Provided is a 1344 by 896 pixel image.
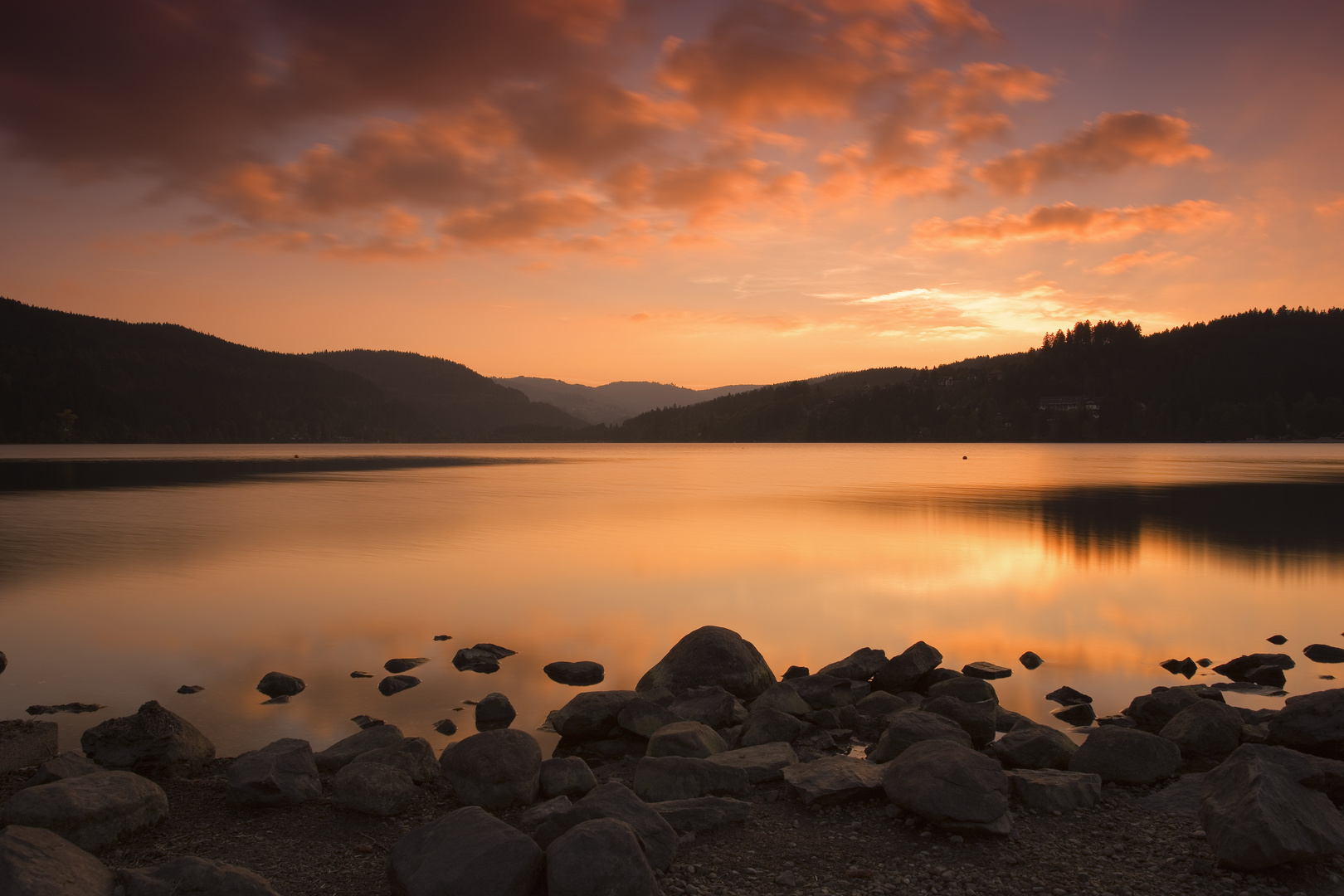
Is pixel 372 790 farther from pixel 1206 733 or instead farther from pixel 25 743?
pixel 1206 733

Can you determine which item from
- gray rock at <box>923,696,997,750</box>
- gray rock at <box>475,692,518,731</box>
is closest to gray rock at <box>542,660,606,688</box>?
gray rock at <box>475,692,518,731</box>

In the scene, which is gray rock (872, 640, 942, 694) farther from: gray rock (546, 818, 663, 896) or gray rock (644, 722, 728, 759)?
gray rock (546, 818, 663, 896)

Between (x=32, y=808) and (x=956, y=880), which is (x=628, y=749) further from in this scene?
(x=32, y=808)

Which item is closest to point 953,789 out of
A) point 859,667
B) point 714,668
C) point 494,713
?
point 714,668

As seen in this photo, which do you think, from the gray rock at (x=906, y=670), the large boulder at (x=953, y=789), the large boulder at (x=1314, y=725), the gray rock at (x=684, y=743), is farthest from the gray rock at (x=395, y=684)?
the large boulder at (x=1314, y=725)

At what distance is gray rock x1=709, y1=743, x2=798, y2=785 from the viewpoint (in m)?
8.03

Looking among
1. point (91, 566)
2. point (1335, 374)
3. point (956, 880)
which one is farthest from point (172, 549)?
point (1335, 374)

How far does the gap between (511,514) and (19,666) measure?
2547 centimetres

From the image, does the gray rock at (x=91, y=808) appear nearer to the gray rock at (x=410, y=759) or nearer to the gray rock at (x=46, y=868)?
the gray rock at (x=46, y=868)

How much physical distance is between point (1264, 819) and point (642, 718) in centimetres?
596

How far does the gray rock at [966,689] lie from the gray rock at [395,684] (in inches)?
293

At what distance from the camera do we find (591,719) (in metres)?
9.62

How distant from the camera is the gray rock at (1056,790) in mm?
7262

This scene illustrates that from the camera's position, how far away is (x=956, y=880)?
595 cm
